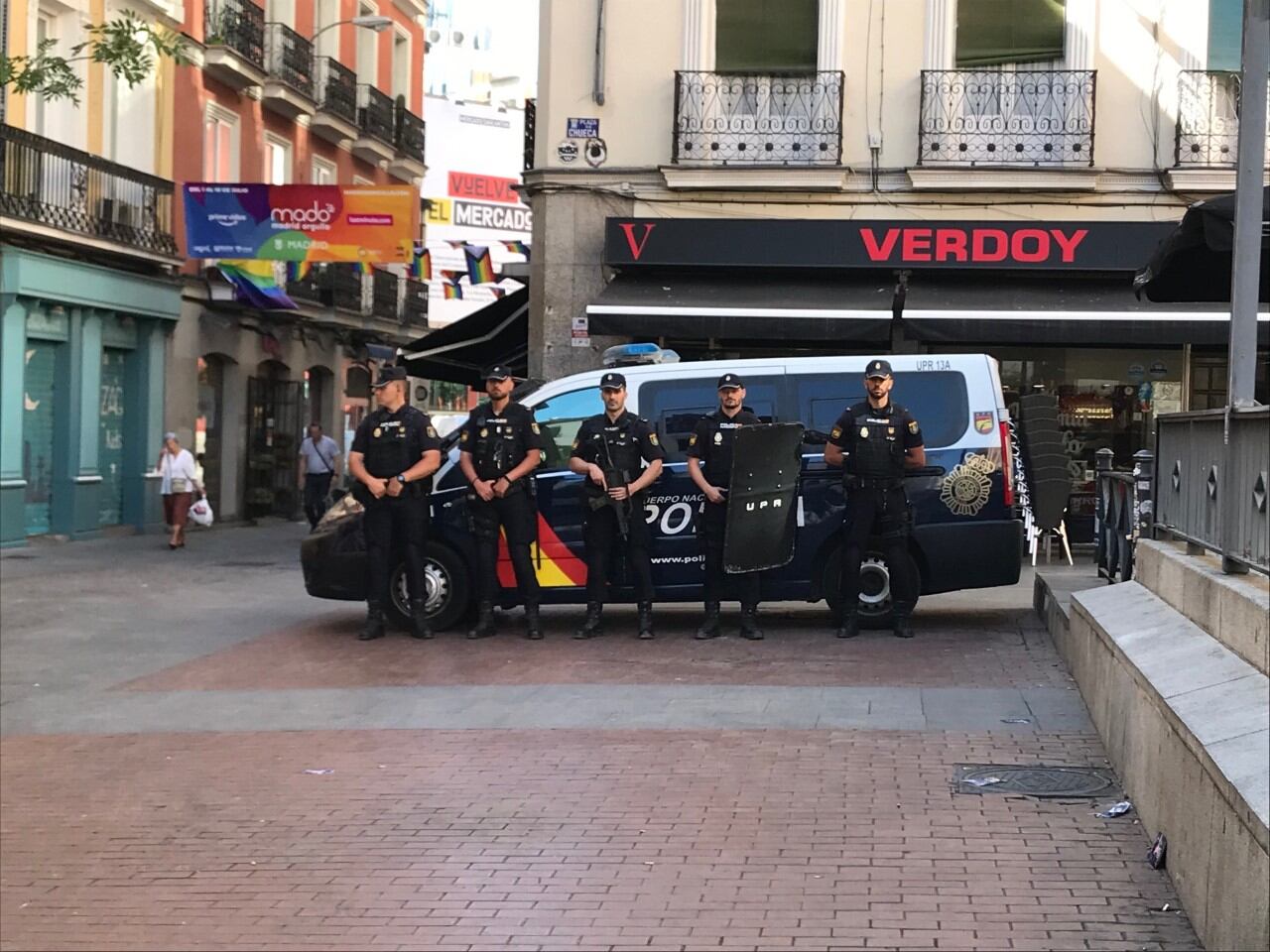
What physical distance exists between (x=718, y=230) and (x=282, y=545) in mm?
9491

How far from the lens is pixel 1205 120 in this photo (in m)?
18.6

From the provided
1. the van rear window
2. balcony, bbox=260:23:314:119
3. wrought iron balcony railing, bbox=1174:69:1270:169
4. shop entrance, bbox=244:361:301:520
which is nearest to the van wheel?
the van rear window

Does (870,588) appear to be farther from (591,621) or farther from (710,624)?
(591,621)

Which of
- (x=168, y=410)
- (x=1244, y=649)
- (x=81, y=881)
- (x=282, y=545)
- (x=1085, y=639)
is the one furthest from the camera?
(x=168, y=410)

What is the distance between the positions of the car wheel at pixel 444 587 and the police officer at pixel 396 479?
0.71ft

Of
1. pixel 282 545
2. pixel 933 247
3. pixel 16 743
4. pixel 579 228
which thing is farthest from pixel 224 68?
pixel 16 743

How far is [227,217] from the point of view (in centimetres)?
2391

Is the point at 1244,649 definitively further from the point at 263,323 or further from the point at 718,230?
the point at 263,323

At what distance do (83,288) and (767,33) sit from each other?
11381 millimetres

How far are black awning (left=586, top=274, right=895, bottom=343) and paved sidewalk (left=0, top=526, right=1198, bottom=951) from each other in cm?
622

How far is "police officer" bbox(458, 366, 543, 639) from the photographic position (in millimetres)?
11789

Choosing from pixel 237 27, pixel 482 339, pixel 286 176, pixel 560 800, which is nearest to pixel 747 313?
pixel 482 339

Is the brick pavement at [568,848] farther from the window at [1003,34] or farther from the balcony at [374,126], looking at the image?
the balcony at [374,126]

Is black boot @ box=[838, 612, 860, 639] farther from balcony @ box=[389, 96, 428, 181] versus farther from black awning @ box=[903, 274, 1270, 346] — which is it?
balcony @ box=[389, 96, 428, 181]
